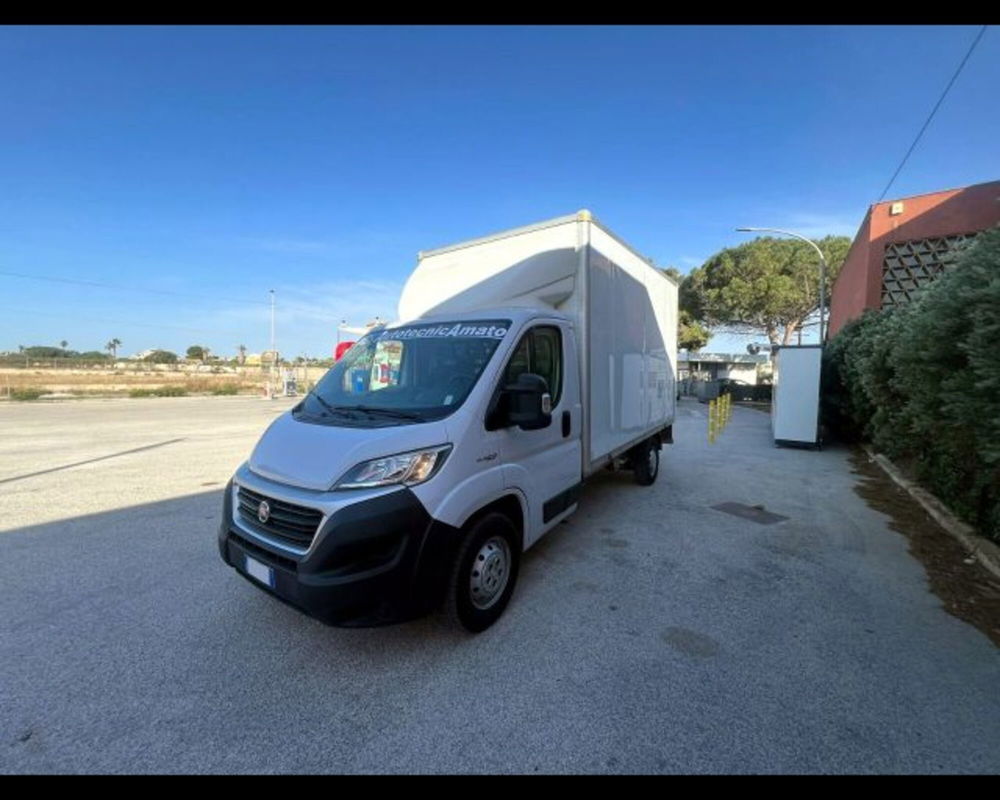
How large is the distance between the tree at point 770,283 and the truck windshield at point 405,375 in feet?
106

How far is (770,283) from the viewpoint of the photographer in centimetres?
3000

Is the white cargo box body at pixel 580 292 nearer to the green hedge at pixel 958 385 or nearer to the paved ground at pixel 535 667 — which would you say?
the paved ground at pixel 535 667

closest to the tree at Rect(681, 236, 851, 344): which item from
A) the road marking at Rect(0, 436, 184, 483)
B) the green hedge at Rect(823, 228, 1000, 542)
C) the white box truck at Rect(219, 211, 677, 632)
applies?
the green hedge at Rect(823, 228, 1000, 542)

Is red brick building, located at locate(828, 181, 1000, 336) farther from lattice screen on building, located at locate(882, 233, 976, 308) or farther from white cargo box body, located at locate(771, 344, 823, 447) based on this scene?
white cargo box body, located at locate(771, 344, 823, 447)

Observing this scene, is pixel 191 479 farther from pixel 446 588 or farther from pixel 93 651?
pixel 446 588

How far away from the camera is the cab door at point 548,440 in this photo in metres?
3.43

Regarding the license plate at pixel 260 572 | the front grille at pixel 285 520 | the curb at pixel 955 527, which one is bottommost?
the curb at pixel 955 527

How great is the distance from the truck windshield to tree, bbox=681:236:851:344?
106ft

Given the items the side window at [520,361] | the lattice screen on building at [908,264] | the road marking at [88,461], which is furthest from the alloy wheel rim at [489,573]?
the lattice screen on building at [908,264]

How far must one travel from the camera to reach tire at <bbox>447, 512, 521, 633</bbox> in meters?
2.94

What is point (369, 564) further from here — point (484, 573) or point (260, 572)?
point (484, 573)

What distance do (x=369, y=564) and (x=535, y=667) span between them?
47.1 inches

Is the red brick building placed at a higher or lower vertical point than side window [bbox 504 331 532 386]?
higher

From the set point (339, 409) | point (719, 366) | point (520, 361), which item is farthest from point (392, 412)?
point (719, 366)
